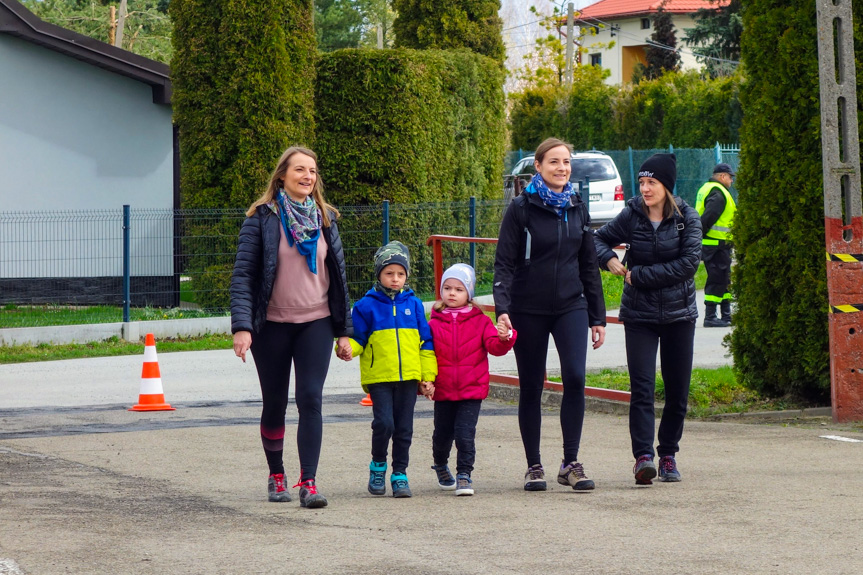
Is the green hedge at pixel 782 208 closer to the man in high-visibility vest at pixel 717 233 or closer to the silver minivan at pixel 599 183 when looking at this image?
the man in high-visibility vest at pixel 717 233

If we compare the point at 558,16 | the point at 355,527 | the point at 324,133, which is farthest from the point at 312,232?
the point at 558,16

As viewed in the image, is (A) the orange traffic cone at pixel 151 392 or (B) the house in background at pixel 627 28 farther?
(B) the house in background at pixel 627 28

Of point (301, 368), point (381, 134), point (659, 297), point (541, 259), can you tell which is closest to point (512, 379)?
point (659, 297)

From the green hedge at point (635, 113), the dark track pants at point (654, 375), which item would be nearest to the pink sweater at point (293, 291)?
the dark track pants at point (654, 375)

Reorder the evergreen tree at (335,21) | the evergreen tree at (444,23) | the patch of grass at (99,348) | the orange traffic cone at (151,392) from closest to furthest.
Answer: the orange traffic cone at (151,392), the patch of grass at (99,348), the evergreen tree at (444,23), the evergreen tree at (335,21)

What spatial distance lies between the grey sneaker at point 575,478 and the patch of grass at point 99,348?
9074 millimetres

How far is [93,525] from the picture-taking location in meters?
5.91

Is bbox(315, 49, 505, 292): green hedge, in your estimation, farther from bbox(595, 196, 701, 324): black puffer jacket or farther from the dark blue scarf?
the dark blue scarf

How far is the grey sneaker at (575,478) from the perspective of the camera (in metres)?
6.73

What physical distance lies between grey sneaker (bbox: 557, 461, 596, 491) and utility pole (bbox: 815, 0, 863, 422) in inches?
112

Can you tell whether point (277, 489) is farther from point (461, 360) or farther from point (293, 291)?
point (461, 360)

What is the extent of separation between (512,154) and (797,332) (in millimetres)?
28625

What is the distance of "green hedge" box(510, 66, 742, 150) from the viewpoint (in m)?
34.8

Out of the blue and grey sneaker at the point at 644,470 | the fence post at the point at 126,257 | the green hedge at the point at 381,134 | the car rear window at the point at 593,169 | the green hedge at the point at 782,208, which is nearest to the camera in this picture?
the blue and grey sneaker at the point at 644,470
